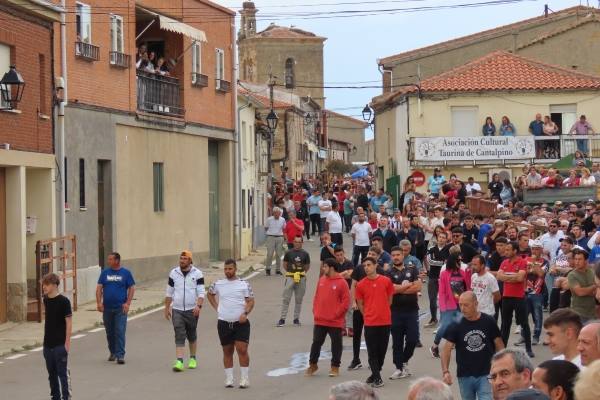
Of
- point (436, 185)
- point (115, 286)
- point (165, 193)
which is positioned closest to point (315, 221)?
point (436, 185)

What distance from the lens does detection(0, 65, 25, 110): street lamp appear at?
24.3 metres

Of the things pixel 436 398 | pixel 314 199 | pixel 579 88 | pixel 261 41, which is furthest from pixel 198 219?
pixel 261 41

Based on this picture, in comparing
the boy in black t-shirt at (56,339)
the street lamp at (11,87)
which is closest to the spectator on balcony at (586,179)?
the street lamp at (11,87)

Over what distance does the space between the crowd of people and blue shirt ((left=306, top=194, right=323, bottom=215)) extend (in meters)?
15.5

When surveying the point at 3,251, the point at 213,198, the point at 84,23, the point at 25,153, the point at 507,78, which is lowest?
the point at 3,251

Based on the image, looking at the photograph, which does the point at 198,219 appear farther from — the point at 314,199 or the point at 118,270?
the point at 118,270

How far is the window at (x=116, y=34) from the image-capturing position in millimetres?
33000

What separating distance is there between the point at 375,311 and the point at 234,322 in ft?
6.19

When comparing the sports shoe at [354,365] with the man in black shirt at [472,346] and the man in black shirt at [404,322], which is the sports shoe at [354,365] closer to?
the man in black shirt at [404,322]

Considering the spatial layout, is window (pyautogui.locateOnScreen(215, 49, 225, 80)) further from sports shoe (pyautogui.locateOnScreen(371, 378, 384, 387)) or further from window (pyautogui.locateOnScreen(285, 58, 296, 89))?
window (pyautogui.locateOnScreen(285, 58, 296, 89))

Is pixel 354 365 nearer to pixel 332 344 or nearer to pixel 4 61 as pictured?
pixel 332 344

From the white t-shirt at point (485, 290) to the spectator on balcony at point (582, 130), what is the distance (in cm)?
3009

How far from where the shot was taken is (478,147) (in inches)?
1889

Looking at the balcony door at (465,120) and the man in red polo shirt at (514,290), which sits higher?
the balcony door at (465,120)
